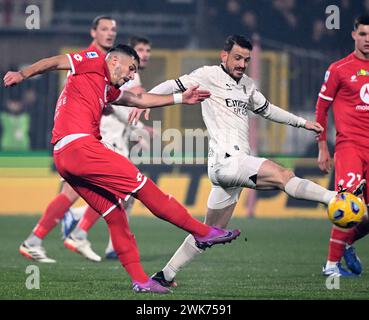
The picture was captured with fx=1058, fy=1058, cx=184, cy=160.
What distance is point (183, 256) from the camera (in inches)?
355

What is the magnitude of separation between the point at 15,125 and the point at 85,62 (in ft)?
35.1

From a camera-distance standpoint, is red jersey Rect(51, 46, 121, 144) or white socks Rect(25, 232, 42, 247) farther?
white socks Rect(25, 232, 42, 247)

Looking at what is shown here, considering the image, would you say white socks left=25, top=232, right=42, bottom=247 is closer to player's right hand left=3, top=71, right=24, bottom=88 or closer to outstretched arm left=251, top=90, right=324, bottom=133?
outstretched arm left=251, top=90, right=324, bottom=133

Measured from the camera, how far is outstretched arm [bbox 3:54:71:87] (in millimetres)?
7820

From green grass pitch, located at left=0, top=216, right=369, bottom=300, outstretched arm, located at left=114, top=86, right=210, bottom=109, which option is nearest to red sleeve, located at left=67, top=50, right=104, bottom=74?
outstretched arm, located at left=114, top=86, right=210, bottom=109

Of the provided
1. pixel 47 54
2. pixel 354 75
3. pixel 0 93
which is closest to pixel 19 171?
pixel 0 93

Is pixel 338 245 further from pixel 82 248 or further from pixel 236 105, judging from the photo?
pixel 82 248

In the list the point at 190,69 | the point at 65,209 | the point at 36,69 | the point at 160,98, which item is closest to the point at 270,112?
the point at 160,98

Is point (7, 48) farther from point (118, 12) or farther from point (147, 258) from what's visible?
point (147, 258)

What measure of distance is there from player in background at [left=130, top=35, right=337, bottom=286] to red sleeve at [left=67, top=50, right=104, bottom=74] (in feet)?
2.23

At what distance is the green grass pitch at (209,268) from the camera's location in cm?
862

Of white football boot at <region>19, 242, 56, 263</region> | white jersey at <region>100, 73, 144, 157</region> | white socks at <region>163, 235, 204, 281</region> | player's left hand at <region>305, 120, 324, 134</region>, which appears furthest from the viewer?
white jersey at <region>100, 73, 144, 157</region>

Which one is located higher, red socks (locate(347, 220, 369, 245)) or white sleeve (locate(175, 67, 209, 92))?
white sleeve (locate(175, 67, 209, 92))
